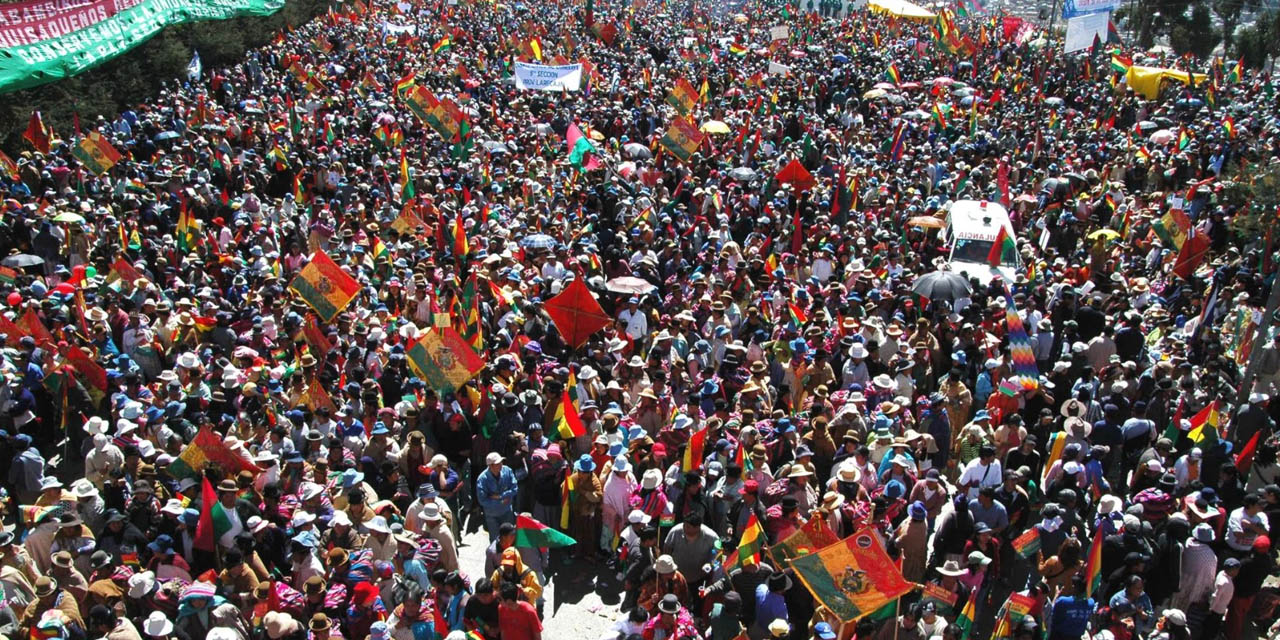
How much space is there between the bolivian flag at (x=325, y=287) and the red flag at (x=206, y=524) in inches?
152

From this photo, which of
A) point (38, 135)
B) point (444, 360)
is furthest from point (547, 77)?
point (444, 360)

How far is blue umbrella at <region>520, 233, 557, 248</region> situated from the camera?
578 inches

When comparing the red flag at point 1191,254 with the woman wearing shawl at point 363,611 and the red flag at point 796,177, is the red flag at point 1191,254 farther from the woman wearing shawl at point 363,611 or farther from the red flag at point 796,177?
the woman wearing shawl at point 363,611

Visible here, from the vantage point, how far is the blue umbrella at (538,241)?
14.7 metres

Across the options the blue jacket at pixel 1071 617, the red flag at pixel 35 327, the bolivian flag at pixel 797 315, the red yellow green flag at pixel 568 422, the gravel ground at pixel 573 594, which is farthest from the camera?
the bolivian flag at pixel 797 315

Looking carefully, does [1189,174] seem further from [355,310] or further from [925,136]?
[355,310]

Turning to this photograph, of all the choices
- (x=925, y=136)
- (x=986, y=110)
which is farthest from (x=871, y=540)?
(x=986, y=110)

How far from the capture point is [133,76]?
25.7 metres

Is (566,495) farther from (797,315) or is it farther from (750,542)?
(797,315)

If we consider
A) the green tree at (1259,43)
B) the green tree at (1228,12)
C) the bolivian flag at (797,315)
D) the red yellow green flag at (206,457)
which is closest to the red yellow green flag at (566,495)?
the red yellow green flag at (206,457)

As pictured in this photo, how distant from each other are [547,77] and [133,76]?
942 cm

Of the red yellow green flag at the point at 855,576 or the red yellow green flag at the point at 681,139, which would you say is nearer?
the red yellow green flag at the point at 855,576

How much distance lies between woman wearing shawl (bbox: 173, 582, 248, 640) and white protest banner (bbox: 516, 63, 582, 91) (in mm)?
18968

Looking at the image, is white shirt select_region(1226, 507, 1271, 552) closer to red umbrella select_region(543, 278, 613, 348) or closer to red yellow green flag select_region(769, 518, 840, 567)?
red yellow green flag select_region(769, 518, 840, 567)
